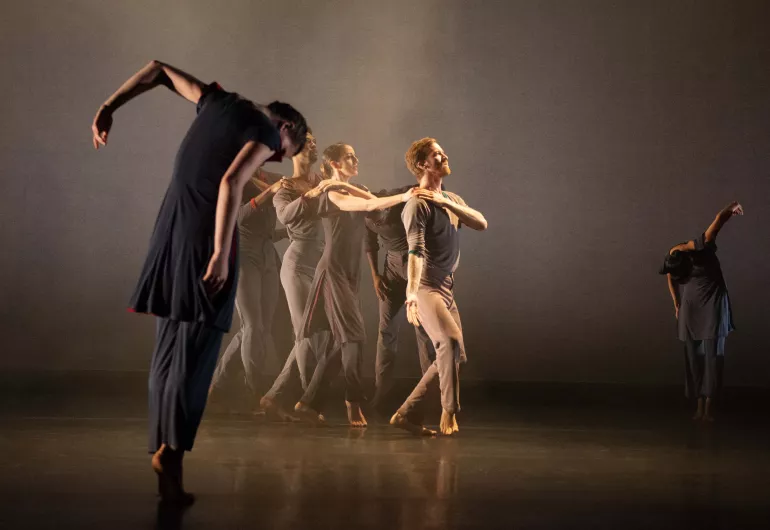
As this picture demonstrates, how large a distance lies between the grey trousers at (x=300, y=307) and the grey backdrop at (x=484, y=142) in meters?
2.81

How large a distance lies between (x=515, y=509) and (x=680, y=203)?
6.11 m

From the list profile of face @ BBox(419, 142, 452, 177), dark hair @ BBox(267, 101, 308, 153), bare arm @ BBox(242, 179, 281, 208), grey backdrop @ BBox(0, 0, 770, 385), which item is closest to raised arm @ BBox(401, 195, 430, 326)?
profile of face @ BBox(419, 142, 452, 177)

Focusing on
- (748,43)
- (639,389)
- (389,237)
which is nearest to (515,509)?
(389,237)

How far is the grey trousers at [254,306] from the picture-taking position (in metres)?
5.23

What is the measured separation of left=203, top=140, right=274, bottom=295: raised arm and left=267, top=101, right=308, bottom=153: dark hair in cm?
22

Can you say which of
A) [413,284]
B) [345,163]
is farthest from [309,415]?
[345,163]

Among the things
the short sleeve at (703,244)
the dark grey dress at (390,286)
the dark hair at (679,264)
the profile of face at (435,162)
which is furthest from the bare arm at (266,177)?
the short sleeve at (703,244)

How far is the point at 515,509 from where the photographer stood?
9.06 feet

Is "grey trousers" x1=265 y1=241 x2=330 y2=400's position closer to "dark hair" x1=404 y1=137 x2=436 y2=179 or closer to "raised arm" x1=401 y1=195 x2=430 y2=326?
"raised arm" x1=401 y1=195 x2=430 y2=326

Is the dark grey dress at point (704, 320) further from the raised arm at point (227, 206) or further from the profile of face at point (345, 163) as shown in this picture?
the raised arm at point (227, 206)

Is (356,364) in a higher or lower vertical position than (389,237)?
lower

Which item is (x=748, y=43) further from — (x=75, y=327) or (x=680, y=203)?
(x=75, y=327)

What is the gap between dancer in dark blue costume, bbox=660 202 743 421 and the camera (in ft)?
18.5

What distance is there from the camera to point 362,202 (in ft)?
15.6
